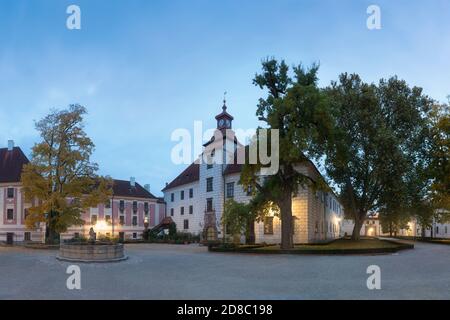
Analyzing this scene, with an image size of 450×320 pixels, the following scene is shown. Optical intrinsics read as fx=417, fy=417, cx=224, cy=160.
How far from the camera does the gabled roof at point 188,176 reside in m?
59.5

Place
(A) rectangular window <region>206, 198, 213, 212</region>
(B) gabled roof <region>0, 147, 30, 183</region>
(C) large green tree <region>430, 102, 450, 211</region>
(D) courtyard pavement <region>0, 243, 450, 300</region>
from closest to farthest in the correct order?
(D) courtyard pavement <region>0, 243, 450, 300</region>, (C) large green tree <region>430, 102, 450, 211</region>, (A) rectangular window <region>206, 198, 213, 212</region>, (B) gabled roof <region>0, 147, 30, 183</region>

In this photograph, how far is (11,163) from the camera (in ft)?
199

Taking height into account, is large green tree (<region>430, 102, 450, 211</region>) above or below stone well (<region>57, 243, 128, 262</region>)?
above

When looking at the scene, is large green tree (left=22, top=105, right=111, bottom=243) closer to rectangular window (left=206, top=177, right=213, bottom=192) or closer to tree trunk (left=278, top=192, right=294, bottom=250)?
rectangular window (left=206, top=177, right=213, bottom=192)

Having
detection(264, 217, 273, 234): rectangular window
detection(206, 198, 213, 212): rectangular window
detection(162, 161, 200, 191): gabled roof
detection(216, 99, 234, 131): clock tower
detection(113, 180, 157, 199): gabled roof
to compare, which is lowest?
detection(264, 217, 273, 234): rectangular window

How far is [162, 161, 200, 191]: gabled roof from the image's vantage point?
59.5 metres

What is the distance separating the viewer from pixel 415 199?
40.1 m

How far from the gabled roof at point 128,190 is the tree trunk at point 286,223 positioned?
151 feet

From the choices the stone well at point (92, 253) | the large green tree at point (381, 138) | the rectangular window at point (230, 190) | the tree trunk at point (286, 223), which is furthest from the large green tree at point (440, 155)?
the stone well at point (92, 253)

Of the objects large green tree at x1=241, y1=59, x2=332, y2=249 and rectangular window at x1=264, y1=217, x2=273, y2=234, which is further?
rectangular window at x1=264, y1=217, x2=273, y2=234

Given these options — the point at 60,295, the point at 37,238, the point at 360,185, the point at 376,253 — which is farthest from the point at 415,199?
the point at 37,238

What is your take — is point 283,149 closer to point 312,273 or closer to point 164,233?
point 312,273

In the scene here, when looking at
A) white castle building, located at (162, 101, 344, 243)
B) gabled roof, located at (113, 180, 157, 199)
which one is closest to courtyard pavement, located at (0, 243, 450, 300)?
white castle building, located at (162, 101, 344, 243)

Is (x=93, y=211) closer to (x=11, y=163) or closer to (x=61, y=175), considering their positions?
(x=11, y=163)
